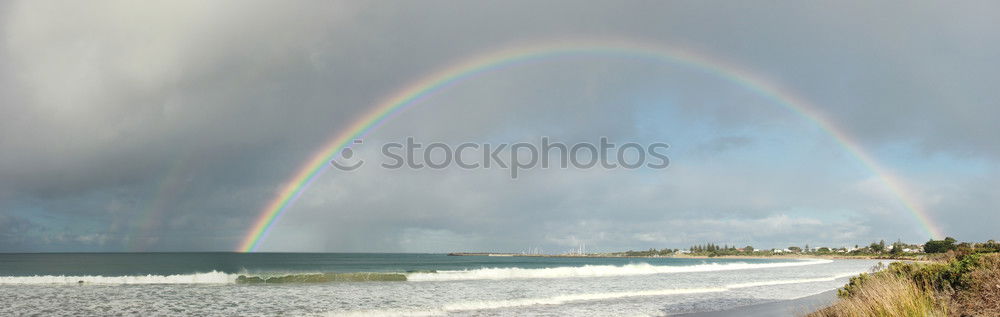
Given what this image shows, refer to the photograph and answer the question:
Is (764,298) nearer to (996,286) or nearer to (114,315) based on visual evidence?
(996,286)

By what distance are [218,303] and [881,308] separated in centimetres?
2449

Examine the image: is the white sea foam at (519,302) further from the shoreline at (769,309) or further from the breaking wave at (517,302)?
the shoreline at (769,309)

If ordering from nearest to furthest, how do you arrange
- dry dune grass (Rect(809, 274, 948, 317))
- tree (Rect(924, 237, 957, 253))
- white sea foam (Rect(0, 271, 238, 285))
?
dry dune grass (Rect(809, 274, 948, 317)), white sea foam (Rect(0, 271, 238, 285)), tree (Rect(924, 237, 957, 253))

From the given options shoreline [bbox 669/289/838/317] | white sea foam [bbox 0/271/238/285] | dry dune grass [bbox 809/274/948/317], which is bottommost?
shoreline [bbox 669/289/838/317]

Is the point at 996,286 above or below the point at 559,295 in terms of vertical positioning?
above

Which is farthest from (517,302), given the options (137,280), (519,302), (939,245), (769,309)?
(939,245)

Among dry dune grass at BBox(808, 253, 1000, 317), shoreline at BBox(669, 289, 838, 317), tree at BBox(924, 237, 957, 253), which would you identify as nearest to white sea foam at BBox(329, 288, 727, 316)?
shoreline at BBox(669, 289, 838, 317)

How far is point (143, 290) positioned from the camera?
31.6m

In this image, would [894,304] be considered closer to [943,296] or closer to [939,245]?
[943,296]

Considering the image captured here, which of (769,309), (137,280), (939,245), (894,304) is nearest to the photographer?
(894,304)

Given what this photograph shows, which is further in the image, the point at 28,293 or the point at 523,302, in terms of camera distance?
the point at 28,293

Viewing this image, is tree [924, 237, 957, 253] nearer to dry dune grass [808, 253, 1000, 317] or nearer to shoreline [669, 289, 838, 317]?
shoreline [669, 289, 838, 317]

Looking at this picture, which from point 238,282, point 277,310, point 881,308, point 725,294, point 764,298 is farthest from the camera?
point 238,282

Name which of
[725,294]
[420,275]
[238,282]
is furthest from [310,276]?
[725,294]
